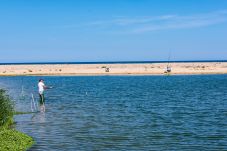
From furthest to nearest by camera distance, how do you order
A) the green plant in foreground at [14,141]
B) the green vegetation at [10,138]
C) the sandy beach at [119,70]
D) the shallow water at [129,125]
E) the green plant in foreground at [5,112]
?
the sandy beach at [119,70], the green plant in foreground at [5,112], the shallow water at [129,125], the green vegetation at [10,138], the green plant in foreground at [14,141]

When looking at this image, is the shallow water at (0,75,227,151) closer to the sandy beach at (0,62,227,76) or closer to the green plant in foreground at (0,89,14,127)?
the green plant in foreground at (0,89,14,127)

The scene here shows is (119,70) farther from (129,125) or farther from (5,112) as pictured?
(5,112)

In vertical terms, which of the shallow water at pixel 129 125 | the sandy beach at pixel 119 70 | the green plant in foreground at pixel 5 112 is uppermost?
the sandy beach at pixel 119 70

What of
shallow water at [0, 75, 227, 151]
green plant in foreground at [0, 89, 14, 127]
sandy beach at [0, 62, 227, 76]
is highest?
sandy beach at [0, 62, 227, 76]

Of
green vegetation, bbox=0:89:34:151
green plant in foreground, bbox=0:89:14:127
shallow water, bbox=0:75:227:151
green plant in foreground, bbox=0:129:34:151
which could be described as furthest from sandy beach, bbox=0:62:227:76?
green plant in foreground, bbox=0:129:34:151

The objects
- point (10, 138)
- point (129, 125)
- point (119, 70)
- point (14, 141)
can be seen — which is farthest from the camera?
point (119, 70)

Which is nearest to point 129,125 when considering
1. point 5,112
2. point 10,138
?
point 5,112

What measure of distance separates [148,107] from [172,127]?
9976mm

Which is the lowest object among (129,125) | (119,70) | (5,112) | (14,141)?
(129,125)

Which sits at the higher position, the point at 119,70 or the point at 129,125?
the point at 119,70

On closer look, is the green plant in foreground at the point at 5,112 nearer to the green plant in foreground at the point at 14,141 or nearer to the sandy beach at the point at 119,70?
the green plant in foreground at the point at 14,141

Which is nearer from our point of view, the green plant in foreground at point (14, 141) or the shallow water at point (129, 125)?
the green plant in foreground at point (14, 141)

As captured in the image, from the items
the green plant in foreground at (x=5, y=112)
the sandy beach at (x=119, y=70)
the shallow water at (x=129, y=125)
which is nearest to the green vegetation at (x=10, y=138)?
the green plant in foreground at (x=5, y=112)

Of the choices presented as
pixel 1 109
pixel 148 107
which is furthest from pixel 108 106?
pixel 1 109
